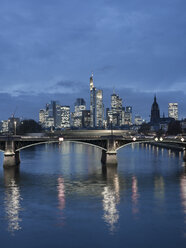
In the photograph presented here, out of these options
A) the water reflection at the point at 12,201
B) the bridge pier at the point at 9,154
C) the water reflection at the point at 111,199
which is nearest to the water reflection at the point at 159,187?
the water reflection at the point at 111,199

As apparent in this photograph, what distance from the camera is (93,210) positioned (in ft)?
162

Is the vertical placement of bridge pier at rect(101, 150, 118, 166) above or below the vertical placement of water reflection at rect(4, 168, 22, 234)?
above

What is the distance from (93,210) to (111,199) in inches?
270

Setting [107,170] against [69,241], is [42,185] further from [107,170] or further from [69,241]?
[69,241]

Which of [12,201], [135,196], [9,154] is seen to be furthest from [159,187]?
[9,154]

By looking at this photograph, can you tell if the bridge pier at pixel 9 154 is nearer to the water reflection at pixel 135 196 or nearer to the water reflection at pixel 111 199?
the water reflection at pixel 111 199

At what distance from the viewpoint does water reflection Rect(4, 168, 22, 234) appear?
140 ft

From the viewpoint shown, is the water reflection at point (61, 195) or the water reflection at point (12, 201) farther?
the water reflection at point (61, 195)

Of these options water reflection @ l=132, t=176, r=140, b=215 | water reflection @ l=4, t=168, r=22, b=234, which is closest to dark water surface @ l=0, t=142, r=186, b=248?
water reflection @ l=4, t=168, r=22, b=234

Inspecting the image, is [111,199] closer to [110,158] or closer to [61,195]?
[61,195]

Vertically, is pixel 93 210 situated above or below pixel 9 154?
below

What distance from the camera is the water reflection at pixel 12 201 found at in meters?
42.8

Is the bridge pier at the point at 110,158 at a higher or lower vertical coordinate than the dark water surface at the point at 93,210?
higher

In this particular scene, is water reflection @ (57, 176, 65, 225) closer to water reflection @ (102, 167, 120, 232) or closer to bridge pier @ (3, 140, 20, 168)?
water reflection @ (102, 167, 120, 232)
